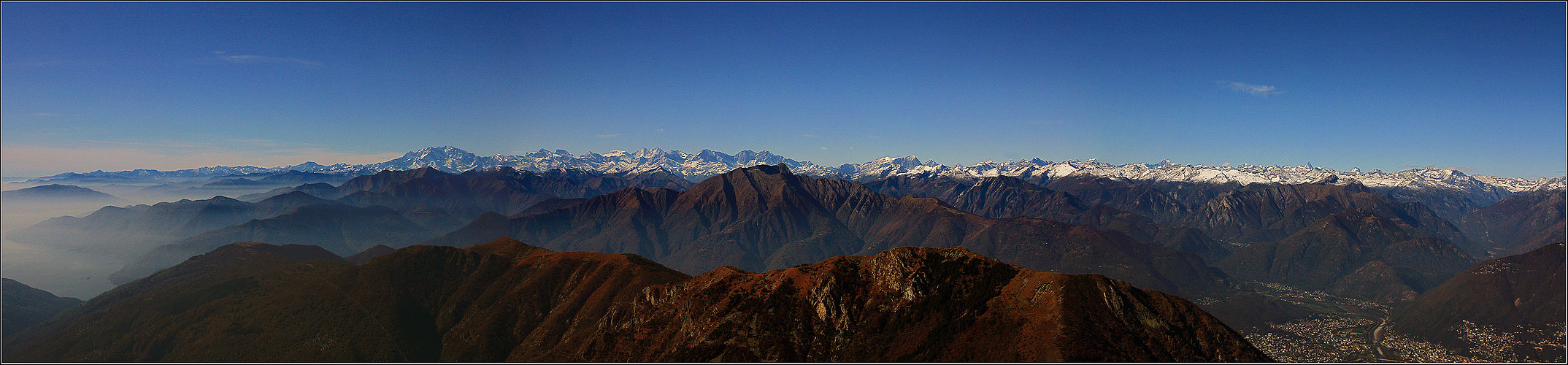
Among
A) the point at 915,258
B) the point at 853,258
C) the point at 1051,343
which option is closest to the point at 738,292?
the point at 853,258

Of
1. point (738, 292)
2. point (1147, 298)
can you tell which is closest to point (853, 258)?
point (738, 292)

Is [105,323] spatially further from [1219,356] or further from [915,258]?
[1219,356]

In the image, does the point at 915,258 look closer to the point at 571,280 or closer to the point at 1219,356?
the point at 1219,356

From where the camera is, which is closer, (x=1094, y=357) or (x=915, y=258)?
(x=1094, y=357)

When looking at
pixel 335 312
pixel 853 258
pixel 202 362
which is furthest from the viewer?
pixel 335 312

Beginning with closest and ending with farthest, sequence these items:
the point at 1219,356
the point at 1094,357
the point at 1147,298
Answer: the point at 1094,357, the point at 1219,356, the point at 1147,298

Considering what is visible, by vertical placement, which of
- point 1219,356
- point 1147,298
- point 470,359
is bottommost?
point 470,359

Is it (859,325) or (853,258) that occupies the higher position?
(853,258)
